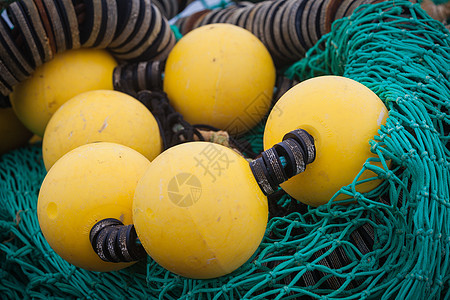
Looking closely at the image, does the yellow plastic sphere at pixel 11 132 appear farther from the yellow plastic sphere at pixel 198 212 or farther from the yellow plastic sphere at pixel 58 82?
the yellow plastic sphere at pixel 198 212

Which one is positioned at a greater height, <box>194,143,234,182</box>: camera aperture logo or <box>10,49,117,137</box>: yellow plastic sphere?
<box>10,49,117,137</box>: yellow plastic sphere

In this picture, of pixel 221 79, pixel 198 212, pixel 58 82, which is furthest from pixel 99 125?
pixel 198 212

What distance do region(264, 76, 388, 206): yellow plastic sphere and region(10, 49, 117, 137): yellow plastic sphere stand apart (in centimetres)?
63

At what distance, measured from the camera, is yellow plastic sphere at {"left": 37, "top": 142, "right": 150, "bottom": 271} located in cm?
93

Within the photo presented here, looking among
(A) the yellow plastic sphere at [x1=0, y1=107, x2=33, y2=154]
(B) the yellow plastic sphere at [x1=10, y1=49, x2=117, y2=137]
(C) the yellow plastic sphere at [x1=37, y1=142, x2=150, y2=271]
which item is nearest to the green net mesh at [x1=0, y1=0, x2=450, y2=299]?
(C) the yellow plastic sphere at [x1=37, y1=142, x2=150, y2=271]

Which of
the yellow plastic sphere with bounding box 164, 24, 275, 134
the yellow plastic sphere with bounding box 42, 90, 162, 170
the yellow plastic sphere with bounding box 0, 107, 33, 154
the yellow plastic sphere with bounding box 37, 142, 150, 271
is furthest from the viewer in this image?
the yellow plastic sphere with bounding box 0, 107, 33, 154

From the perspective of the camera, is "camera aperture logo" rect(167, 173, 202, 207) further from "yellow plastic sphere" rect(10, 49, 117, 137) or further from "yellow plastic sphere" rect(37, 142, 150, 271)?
"yellow plastic sphere" rect(10, 49, 117, 137)

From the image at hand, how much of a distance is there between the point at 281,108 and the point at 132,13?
57 centimetres

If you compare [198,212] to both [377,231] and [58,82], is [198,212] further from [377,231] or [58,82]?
[58,82]

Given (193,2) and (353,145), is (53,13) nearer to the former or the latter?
(353,145)

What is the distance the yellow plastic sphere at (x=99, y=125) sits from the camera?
3.72 ft

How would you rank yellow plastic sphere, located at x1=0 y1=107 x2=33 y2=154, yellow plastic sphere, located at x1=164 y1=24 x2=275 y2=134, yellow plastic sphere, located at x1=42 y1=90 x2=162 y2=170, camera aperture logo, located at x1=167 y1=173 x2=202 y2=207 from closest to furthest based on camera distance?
camera aperture logo, located at x1=167 y1=173 x2=202 y2=207 → yellow plastic sphere, located at x1=42 y1=90 x2=162 y2=170 → yellow plastic sphere, located at x1=164 y1=24 x2=275 y2=134 → yellow plastic sphere, located at x1=0 y1=107 x2=33 y2=154

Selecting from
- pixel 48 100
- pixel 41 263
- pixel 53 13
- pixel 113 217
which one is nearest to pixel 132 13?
pixel 53 13

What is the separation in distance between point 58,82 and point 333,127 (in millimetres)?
811
